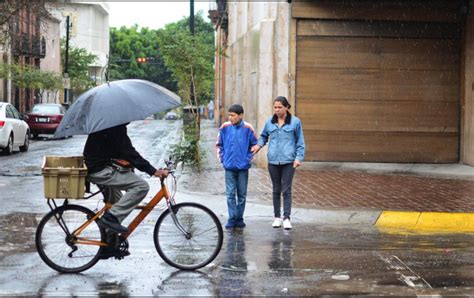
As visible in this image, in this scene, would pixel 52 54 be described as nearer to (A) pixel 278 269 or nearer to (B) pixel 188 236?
(B) pixel 188 236

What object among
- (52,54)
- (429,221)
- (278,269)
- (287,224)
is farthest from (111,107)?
(52,54)

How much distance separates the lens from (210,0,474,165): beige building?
19078 millimetres

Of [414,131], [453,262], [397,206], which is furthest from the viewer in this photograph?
[414,131]

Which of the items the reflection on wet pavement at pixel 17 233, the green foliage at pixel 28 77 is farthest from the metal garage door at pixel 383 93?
the green foliage at pixel 28 77

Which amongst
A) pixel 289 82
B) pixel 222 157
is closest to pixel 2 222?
pixel 222 157

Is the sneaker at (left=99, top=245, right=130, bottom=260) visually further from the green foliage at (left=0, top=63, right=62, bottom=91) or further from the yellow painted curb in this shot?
the green foliage at (left=0, top=63, right=62, bottom=91)

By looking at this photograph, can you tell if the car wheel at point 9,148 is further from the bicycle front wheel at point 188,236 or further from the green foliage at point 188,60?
the bicycle front wheel at point 188,236

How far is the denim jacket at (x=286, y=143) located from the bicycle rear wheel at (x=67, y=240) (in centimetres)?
338

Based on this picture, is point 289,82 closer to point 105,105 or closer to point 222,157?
point 222,157

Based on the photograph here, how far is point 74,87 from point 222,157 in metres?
51.0

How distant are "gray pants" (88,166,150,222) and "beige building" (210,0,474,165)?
1117 centimetres

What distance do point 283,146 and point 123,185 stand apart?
332cm

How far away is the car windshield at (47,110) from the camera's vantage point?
3378 centimetres

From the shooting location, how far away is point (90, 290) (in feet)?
24.1
